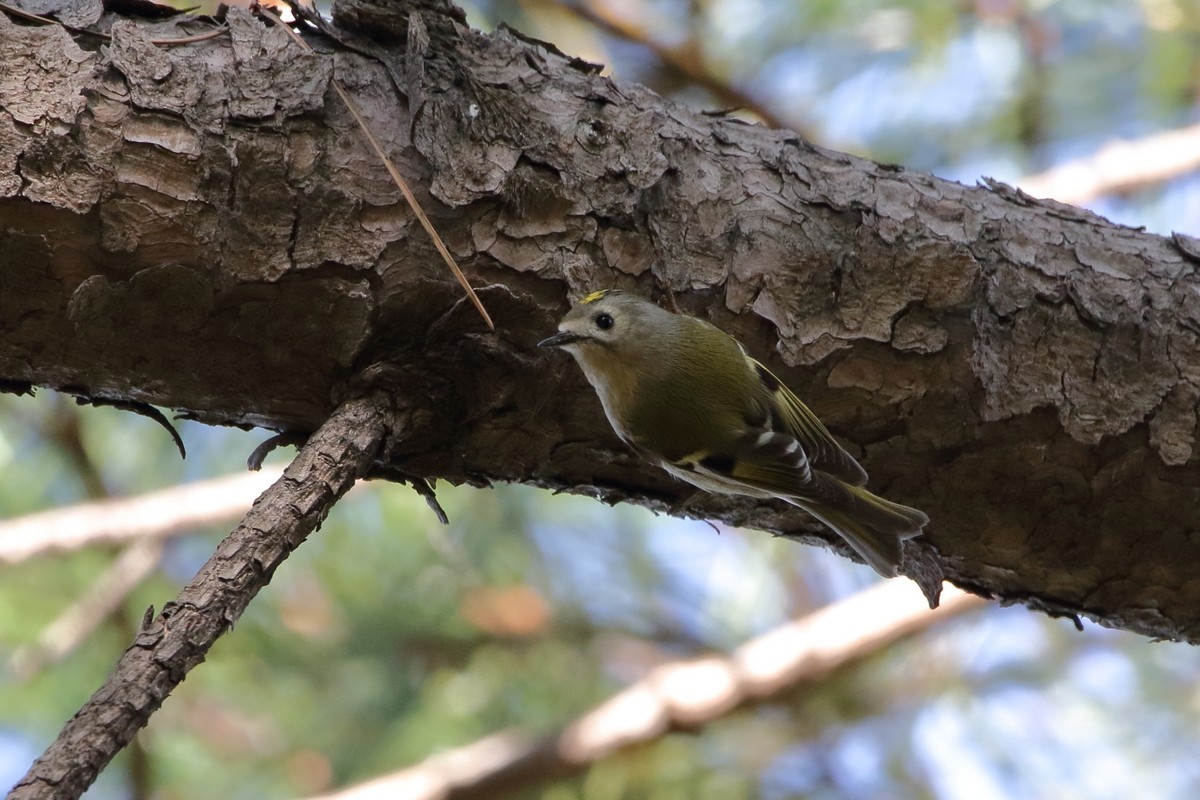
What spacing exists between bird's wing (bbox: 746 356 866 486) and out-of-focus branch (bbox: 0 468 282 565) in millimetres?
1138

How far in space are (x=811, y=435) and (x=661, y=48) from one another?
1361 millimetres

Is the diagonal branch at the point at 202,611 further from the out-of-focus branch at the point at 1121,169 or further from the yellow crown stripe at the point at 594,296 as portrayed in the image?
the out-of-focus branch at the point at 1121,169

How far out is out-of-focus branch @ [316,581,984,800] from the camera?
81.6 inches

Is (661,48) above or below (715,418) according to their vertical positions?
above

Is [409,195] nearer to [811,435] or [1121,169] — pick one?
[811,435]

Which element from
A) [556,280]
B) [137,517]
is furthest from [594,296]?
[137,517]

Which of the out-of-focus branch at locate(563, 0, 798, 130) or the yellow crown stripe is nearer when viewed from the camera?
the yellow crown stripe

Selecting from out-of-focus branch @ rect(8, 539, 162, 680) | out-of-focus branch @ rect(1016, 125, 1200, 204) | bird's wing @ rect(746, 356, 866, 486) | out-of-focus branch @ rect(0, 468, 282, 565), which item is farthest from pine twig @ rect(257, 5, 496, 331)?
out-of-focus branch @ rect(1016, 125, 1200, 204)

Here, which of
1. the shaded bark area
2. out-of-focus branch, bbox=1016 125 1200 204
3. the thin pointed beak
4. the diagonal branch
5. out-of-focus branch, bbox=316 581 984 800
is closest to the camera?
the diagonal branch

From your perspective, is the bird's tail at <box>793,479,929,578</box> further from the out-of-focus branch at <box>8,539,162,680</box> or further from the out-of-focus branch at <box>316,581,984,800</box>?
the out-of-focus branch at <box>8,539,162,680</box>

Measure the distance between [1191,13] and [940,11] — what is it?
1.97 feet

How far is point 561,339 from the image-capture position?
4.11 feet

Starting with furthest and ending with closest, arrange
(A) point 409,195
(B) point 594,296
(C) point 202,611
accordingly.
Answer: (B) point 594,296 → (A) point 409,195 → (C) point 202,611

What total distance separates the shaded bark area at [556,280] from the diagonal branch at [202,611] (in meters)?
0.14
